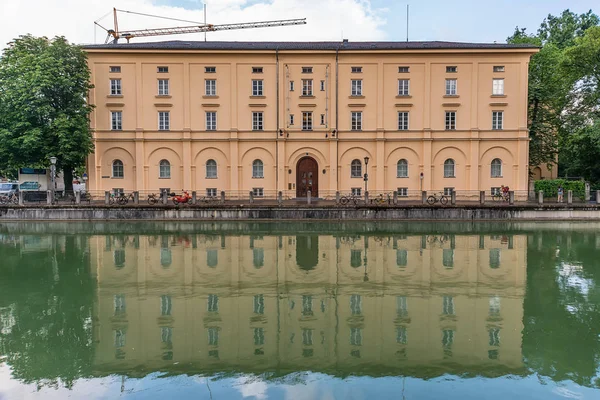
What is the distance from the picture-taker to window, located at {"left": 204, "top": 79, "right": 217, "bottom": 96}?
122ft

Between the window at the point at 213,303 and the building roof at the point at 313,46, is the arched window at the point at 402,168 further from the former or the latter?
the window at the point at 213,303

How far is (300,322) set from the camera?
11.2 meters

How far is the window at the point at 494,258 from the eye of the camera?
17.9 meters

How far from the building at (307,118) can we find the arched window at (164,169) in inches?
3.3

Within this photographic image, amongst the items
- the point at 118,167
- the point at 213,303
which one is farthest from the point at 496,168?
the point at 213,303

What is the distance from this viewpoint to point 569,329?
1062 cm

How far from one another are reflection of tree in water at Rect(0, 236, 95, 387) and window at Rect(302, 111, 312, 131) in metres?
21.9

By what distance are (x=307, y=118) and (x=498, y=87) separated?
15590 mm

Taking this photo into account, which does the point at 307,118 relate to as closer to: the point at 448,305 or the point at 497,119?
the point at 497,119

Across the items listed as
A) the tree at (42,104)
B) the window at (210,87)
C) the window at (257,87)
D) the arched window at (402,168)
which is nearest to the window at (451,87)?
the arched window at (402,168)

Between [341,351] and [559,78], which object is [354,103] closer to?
[559,78]

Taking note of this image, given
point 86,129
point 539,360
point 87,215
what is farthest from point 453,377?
point 86,129

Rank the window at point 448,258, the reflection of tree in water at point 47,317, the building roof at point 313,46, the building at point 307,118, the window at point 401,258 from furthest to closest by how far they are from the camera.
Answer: the building at point 307,118 → the building roof at point 313,46 → the window at point 401,258 → the window at point 448,258 → the reflection of tree in water at point 47,317

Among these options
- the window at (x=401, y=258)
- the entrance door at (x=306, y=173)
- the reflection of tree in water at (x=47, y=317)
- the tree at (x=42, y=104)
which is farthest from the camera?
the entrance door at (x=306, y=173)
